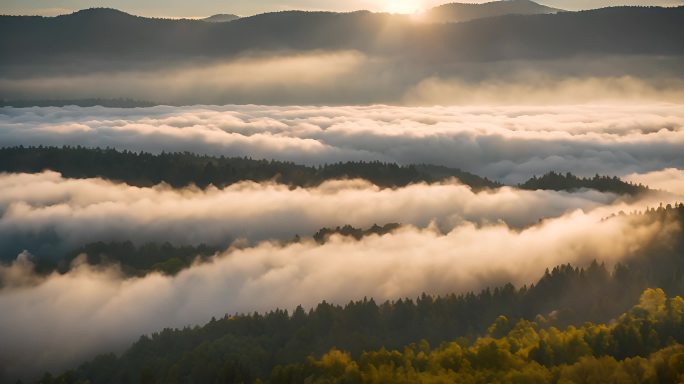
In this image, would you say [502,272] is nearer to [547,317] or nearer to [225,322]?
[547,317]

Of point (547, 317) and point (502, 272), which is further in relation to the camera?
point (502, 272)

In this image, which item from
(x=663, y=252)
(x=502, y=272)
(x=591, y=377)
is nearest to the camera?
(x=591, y=377)

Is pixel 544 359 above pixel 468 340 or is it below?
above

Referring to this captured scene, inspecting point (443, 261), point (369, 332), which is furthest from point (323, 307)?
point (443, 261)

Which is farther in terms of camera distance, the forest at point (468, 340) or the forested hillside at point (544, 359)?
the forest at point (468, 340)

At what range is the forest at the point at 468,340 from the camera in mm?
93125

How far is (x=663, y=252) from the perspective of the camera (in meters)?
153

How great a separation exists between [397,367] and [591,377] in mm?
28835

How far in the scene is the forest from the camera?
93125 millimetres

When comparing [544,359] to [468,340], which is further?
[468,340]

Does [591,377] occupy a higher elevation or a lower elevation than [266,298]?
higher

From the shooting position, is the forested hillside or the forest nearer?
the forested hillside

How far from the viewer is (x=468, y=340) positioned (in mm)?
119750

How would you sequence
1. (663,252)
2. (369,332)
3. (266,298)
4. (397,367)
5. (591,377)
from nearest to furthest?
(591,377) → (397,367) → (369,332) → (663,252) → (266,298)
